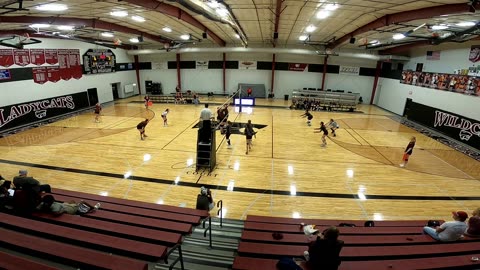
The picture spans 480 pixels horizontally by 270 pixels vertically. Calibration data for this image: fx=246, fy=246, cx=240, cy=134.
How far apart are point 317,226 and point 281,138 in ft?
30.4

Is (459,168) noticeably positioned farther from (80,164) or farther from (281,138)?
(80,164)

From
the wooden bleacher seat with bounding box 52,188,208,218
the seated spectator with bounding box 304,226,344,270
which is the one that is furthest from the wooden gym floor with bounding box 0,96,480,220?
the seated spectator with bounding box 304,226,344,270

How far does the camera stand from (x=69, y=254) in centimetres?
341

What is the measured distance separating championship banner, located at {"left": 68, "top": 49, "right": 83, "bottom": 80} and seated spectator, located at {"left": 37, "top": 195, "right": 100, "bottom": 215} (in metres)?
19.2

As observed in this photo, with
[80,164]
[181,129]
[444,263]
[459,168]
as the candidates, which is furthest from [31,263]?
[459,168]

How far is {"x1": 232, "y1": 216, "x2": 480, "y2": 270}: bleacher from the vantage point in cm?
363

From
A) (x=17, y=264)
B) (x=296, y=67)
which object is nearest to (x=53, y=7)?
(x=17, y=264)

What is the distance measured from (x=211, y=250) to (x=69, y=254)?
7.52ft

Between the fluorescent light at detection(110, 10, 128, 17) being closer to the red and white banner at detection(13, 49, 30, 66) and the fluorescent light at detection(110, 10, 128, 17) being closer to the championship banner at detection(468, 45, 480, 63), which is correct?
the red and white banner at detection(13, 49, 30, 66)

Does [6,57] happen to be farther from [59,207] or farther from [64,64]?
[59,207]

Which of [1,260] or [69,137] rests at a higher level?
[1,260]

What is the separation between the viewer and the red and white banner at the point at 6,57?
1483cm

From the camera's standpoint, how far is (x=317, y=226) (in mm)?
5363

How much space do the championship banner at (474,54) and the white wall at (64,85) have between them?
28165mm
